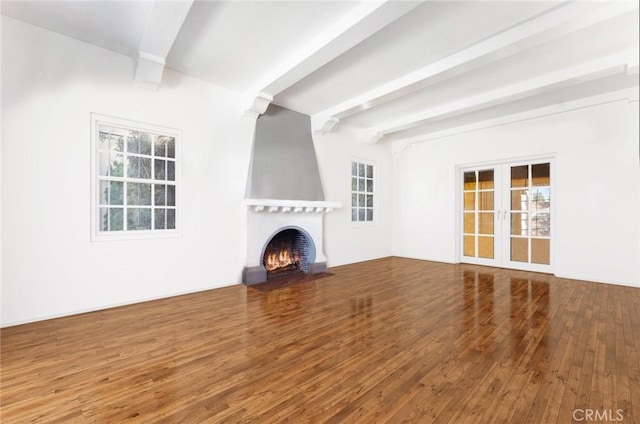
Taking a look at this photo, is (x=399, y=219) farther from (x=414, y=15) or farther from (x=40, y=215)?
(x=40, y=215)

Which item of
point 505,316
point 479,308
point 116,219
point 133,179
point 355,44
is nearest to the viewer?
point 355,44

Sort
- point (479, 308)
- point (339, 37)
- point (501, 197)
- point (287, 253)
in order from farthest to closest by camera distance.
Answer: point (501, 197), point (287, 253), point (479, 308), point (339, 37)

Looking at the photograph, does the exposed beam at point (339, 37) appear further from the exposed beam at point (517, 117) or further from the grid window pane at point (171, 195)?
the grid window pane at point (171, 195)

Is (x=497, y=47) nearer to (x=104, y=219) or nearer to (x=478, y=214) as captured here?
(x=478, y=214)

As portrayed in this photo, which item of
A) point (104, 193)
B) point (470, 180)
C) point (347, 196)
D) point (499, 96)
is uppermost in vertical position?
point (499, 96)

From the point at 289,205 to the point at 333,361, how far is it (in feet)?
8.55

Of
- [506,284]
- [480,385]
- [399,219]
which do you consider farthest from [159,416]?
[399,219]

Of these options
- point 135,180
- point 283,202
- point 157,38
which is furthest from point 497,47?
point 135,180

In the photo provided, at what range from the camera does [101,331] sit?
243cm

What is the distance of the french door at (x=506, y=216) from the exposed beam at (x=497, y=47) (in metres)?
2.35

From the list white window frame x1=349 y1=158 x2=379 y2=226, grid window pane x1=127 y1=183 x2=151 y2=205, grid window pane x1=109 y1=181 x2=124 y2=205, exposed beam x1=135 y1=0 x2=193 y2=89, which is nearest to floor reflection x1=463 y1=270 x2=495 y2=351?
white window frame x1=349 y1=158 x2=379 y2=226

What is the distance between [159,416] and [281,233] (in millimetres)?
3326

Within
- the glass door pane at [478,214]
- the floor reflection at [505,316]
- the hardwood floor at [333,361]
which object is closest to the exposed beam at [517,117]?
the glass door pane at [478,214]

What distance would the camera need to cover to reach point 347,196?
18.1 feet
